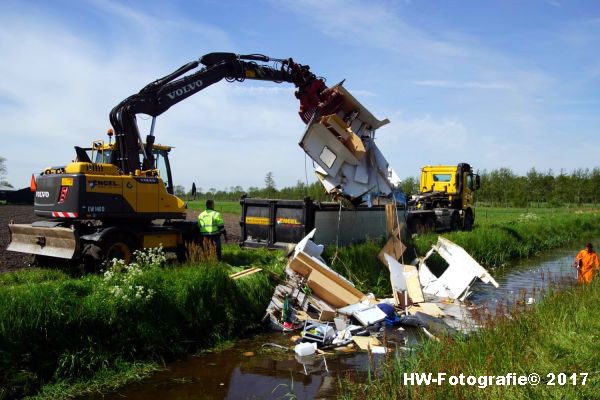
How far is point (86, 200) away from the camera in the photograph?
9.20m

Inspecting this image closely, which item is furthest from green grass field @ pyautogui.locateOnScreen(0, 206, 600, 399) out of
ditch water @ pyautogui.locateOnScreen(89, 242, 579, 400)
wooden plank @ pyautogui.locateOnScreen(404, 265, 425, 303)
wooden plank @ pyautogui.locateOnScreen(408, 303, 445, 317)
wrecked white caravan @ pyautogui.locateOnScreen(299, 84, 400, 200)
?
wrecked white caravan @ pyautogui.locateOnScreen(299, 84, 400, 200)

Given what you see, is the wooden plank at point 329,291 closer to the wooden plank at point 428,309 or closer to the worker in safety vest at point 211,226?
the wooden plank at point 428,309

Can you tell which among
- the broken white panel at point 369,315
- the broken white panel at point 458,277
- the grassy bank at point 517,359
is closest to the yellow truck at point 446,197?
the broken white panel at point 458,277

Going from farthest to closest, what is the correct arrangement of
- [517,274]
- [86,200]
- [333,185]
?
[517,274], [333,185], [86,200]

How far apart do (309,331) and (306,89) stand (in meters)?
6.57

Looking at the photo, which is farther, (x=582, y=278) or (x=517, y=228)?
(x=517, y=228)

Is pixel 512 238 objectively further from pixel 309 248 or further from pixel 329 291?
pixel 329 291

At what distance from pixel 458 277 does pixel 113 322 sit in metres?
7.41

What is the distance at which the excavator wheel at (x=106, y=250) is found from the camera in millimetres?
9008

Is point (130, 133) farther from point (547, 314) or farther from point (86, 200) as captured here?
point (547, 314)

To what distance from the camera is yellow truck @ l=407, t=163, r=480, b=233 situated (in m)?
19.6

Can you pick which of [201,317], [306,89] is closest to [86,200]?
[201,317]

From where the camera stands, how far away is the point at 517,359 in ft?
15.8

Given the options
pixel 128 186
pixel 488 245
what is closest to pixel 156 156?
pixel 128 186
